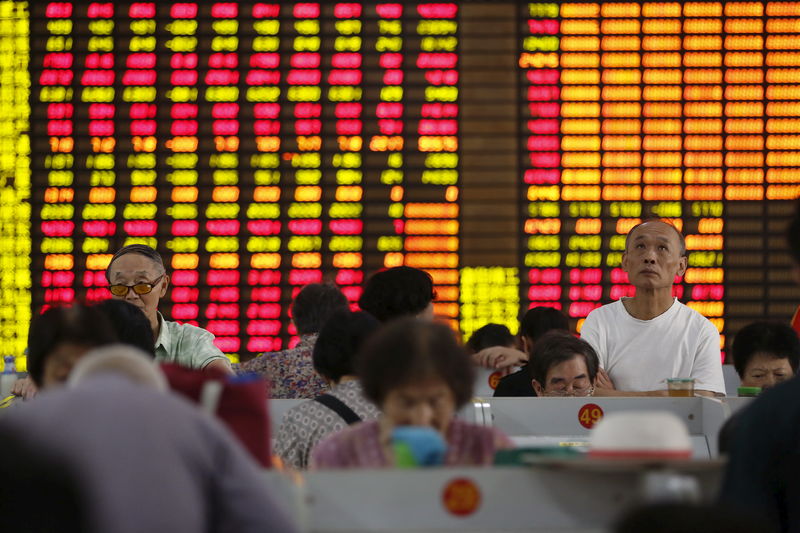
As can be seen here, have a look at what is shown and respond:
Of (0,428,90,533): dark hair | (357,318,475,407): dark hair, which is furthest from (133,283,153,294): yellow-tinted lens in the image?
(0,428,90,533): dark hair

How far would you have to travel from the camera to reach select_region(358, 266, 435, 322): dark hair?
4683 mm

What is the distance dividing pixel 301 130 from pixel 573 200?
1.95 metres

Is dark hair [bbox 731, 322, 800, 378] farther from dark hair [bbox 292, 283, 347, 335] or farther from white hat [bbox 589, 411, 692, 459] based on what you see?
white hat [bbox 589, 411, 692, 459]

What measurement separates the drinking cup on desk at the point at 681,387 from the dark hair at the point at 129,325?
193 cm

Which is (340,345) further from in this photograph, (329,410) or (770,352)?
(770,352)

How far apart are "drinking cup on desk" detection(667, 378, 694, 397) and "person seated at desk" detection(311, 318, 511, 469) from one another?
7.04 feet

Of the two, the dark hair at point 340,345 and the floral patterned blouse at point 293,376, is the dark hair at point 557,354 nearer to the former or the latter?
the floral patterned blouse at point 293,376

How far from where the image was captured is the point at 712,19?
9.06 m

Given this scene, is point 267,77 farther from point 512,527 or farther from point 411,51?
point 512,527

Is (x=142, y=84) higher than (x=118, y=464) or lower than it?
higher

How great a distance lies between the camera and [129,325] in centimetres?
373

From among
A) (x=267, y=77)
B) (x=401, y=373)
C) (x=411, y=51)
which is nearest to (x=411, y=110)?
(x=411, y=51)

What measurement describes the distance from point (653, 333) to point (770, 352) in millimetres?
574

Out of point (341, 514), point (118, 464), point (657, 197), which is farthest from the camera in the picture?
point (657, 197)
